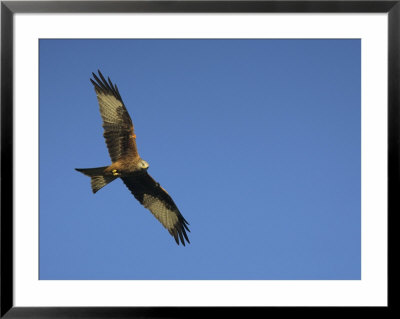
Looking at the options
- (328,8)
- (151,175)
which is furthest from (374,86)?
(151,175)

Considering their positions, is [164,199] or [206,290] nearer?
[206,290]

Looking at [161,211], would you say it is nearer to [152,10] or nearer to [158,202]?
[158,202]

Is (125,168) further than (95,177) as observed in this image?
Yes

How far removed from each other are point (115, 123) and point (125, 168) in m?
0.19

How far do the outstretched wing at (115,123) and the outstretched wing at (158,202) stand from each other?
4.2 inches

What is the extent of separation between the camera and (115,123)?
1592mm

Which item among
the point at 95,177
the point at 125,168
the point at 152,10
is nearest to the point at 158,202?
the point at 125,168

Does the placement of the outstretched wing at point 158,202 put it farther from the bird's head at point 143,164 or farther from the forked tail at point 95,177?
the forked tail at point 95,177

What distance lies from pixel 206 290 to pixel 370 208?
2.00 feet

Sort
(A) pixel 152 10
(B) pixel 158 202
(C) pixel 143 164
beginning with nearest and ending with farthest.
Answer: (A) pixel 152 10, (C) pixel 143 164, (B) pixel 158 202

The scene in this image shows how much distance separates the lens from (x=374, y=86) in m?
1.43

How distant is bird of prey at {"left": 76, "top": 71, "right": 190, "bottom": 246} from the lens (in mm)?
1499

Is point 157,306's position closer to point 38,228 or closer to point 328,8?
point 38,228

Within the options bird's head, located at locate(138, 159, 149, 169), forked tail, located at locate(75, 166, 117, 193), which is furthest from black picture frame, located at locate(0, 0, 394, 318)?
bird's head, located at locate(138, 159, 149, 169)
